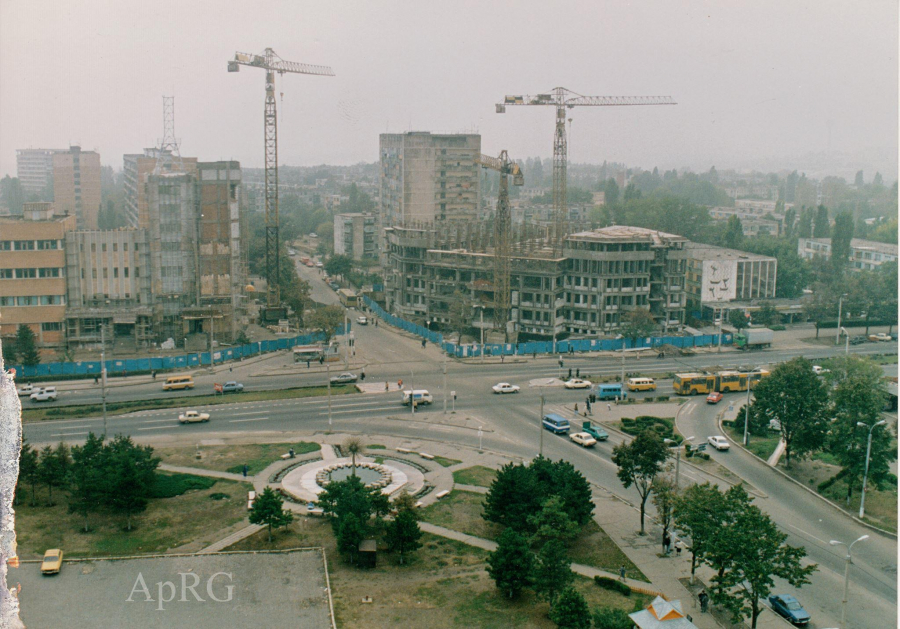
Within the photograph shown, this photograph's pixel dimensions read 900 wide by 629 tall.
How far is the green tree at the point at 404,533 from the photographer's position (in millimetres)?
22203

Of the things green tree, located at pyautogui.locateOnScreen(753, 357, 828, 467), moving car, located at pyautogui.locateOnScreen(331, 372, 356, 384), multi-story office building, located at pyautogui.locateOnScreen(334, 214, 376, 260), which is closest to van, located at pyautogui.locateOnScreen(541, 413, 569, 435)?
green tree, located at pyautogui.locateOnScreen(753, 357, 828, 467)

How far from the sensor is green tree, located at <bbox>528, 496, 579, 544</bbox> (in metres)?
21.9

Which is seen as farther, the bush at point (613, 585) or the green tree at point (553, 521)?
the green tree at point (553, 521)

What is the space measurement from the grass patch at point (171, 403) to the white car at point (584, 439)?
11898mm

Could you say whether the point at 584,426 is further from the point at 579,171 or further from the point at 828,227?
the point at 579,171

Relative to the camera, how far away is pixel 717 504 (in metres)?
20.7

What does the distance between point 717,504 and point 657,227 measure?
6471 centimetres

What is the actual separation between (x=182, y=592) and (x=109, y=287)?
30.9 metres

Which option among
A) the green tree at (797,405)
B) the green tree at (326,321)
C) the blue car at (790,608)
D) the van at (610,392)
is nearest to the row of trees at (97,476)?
the blue car at (790,608)

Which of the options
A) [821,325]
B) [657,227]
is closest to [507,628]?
[821,325]

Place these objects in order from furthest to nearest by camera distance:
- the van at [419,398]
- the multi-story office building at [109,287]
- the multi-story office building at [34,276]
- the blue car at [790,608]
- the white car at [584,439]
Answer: the multi-story office building at [109,287], the multi-story office building at [34,276], the van at [419,398], the white car at [584,439], the blue car at [790,608]

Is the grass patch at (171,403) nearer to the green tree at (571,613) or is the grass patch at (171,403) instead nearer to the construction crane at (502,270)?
the construction crane at (502,270)

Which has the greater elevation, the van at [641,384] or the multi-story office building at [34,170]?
the multi-story office building at [34,170]

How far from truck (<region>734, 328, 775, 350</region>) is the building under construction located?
194 inches
